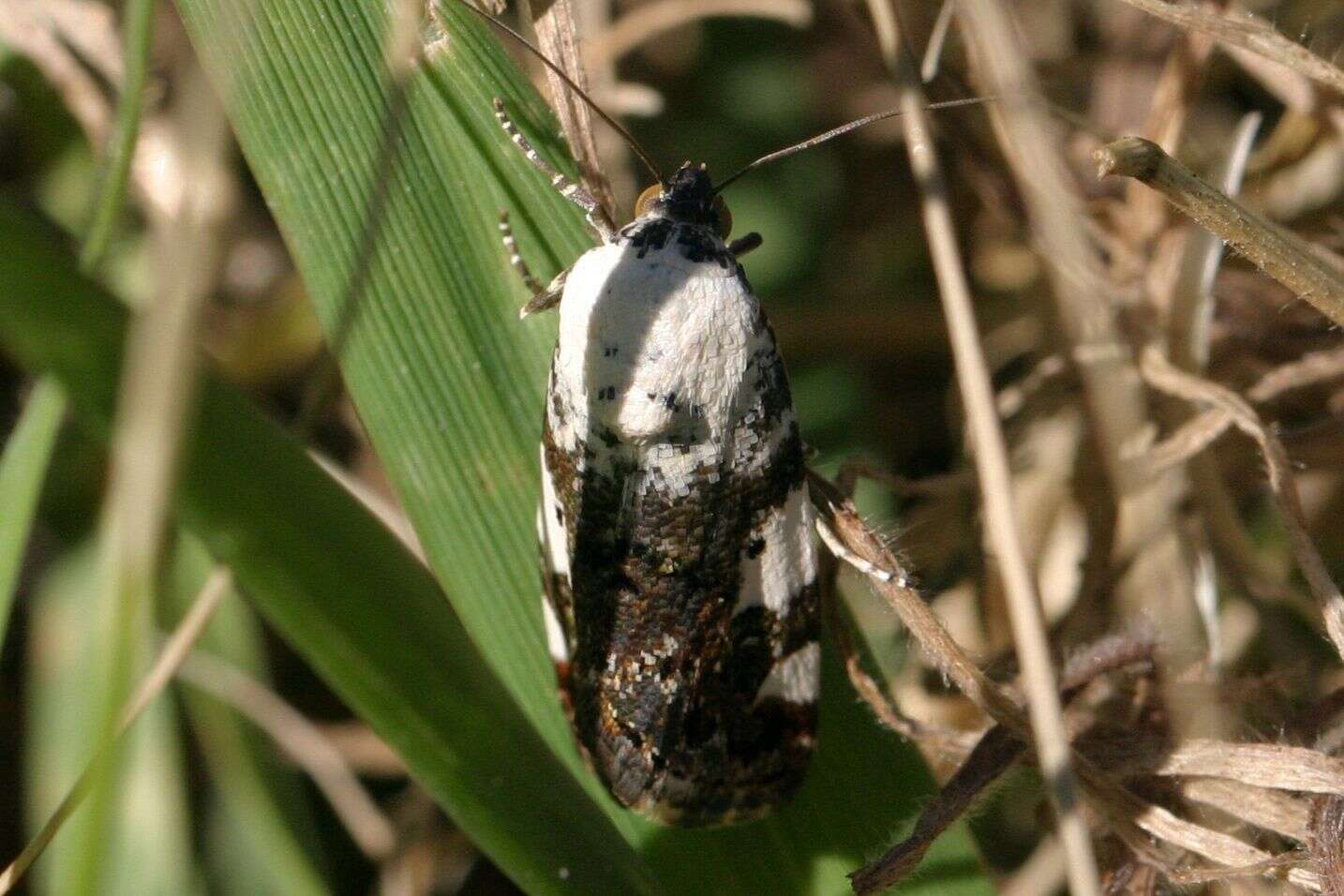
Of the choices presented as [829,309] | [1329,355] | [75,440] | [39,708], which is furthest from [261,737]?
[1329,355]

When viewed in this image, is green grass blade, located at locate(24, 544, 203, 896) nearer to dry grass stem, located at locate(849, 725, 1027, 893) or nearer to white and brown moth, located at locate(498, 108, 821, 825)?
white and brown moth, located at locate(498, 108, 821, 825)

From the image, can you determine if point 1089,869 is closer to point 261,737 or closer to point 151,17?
point 151,17

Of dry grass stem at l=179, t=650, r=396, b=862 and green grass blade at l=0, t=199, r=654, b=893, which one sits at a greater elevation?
green grass blade at l=0, t=199, r=654, b=893

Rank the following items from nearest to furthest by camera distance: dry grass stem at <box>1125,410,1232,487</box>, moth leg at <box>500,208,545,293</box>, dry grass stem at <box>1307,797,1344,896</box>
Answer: dry grass stem at <box>1307,797,1344,896</box>, moth leg at <box>500,208,545,293</box>, dry grass stem at <box>1125,410,1232,487</box>

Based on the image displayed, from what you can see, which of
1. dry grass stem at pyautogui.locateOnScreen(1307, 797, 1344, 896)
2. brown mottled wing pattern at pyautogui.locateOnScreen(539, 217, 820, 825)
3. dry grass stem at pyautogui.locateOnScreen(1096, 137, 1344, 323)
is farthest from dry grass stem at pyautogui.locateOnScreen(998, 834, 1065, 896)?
dry grass stem at pyautogui.locateOnScreen(1096, 137, 1344, 323)

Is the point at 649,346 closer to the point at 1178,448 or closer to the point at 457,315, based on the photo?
the point at 457,315

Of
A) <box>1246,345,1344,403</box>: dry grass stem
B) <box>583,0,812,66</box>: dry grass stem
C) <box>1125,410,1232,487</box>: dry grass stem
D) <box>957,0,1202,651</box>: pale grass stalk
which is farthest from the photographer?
<box>583,0,812,66</box>: dry grass stem
